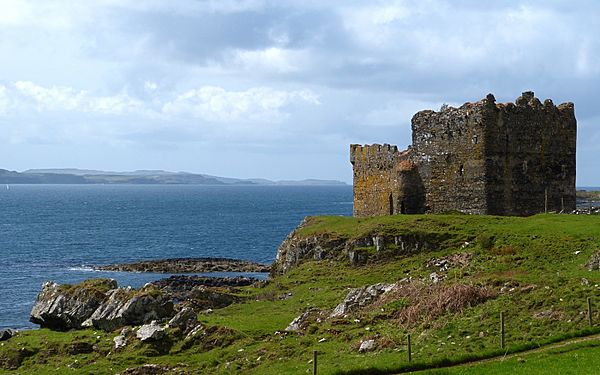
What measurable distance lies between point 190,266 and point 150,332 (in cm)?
6176

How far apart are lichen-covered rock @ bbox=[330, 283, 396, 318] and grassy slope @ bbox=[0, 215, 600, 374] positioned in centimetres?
168

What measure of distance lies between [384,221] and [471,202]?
705 centimetres

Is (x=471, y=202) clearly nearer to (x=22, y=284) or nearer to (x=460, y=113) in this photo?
(x=460, y=113)

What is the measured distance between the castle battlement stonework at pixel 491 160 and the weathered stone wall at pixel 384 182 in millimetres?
100

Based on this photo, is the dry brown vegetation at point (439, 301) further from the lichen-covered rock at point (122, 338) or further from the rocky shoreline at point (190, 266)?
the rocky shoreline at point (190, 266)

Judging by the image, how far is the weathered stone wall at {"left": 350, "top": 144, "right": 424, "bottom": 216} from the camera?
57.0 m

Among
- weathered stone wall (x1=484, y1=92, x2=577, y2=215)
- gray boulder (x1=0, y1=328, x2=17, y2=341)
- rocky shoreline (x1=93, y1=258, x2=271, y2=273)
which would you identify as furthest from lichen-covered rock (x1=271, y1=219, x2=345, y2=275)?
rocky shoreline (x1=93, y1=258, x2=271, y2=273)

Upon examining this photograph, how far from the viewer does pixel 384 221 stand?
5141cm

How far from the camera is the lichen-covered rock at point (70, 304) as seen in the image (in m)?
44.2

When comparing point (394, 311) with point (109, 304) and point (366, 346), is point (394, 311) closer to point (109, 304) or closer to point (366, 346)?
point (366, 346)

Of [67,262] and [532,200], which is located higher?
[532,200]

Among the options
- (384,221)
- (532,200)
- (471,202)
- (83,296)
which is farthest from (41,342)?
(532,200)

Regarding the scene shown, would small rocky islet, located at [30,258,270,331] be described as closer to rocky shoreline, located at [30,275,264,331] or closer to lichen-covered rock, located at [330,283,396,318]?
rocky shoreline, located at [30,275,264,331]

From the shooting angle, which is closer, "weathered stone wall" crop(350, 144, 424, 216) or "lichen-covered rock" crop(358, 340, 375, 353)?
"lichen-covered rock" crop(358, 340, 375, 353)
